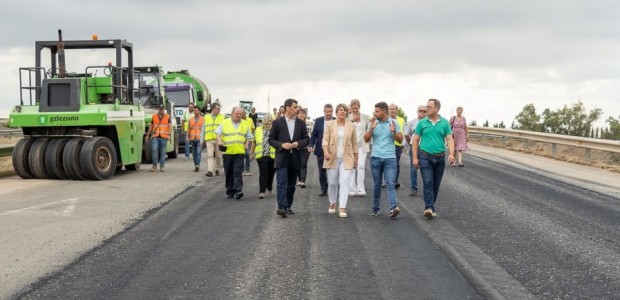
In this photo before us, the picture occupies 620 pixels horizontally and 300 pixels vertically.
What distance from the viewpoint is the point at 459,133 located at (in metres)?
19.7

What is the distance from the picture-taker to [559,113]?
71062 millimetres

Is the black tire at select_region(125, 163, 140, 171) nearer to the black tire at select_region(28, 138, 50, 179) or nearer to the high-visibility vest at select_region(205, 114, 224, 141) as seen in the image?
the high-visibility vest at select_region(205, 114, 224, 141)

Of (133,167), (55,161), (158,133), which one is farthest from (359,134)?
(133,167)

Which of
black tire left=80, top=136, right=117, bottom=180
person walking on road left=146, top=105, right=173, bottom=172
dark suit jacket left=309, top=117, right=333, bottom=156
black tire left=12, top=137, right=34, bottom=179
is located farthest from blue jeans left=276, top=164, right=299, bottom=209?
person walking on road left=146, top=105, right=173, bottom=172

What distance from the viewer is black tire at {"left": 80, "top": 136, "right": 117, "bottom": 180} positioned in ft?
49.9

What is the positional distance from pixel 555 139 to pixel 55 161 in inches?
657

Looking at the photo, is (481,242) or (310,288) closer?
(310,288)

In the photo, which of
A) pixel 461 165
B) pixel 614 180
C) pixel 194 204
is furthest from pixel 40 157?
pixel 614 180

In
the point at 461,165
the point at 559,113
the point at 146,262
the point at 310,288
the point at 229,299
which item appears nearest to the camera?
the point at 229,299

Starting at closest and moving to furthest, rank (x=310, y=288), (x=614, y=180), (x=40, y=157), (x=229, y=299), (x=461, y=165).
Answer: (x=229, y=299) < (x=310, y=288) < (x=40, y=157) < (x=614, y=180) < (x=461, y=165)

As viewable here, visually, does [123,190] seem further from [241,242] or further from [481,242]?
[481,242]

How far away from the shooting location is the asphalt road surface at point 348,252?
5.89 m

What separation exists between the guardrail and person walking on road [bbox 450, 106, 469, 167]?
4.18m

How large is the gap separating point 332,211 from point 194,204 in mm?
2544
